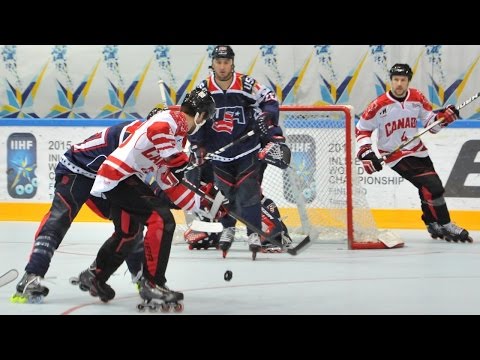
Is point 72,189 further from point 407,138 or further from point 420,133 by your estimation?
point 407,138

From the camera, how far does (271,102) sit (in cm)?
659

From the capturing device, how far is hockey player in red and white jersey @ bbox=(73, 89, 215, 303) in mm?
4371

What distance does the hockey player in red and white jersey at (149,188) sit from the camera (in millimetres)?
4371

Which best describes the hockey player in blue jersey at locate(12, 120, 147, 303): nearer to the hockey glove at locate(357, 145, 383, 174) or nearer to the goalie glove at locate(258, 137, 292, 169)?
the goalie glove at locate(258, 137, 292, 169)

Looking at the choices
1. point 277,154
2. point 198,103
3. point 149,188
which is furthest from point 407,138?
point 149,188

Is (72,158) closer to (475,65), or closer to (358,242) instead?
(358,242)

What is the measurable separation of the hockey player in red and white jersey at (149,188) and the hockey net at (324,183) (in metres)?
2.53

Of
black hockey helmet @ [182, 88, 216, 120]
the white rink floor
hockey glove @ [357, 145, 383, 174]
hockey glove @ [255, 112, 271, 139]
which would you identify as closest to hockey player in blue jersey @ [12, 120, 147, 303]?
the white rink floor

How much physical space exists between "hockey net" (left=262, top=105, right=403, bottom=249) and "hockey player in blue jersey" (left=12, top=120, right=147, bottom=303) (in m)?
2.46

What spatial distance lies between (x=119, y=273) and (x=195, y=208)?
1.23 meters

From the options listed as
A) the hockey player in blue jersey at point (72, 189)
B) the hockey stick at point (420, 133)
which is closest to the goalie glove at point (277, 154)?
the hockey stick at point (420, 133)

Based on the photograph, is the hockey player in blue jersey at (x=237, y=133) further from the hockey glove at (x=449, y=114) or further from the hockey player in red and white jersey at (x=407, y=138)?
the hockey glove at (x=449, y=114)

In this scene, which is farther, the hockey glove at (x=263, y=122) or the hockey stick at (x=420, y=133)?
the hockey stick at (x=420, y=133)

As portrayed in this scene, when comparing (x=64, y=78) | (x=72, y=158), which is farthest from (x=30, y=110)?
(x=72, y=158)
